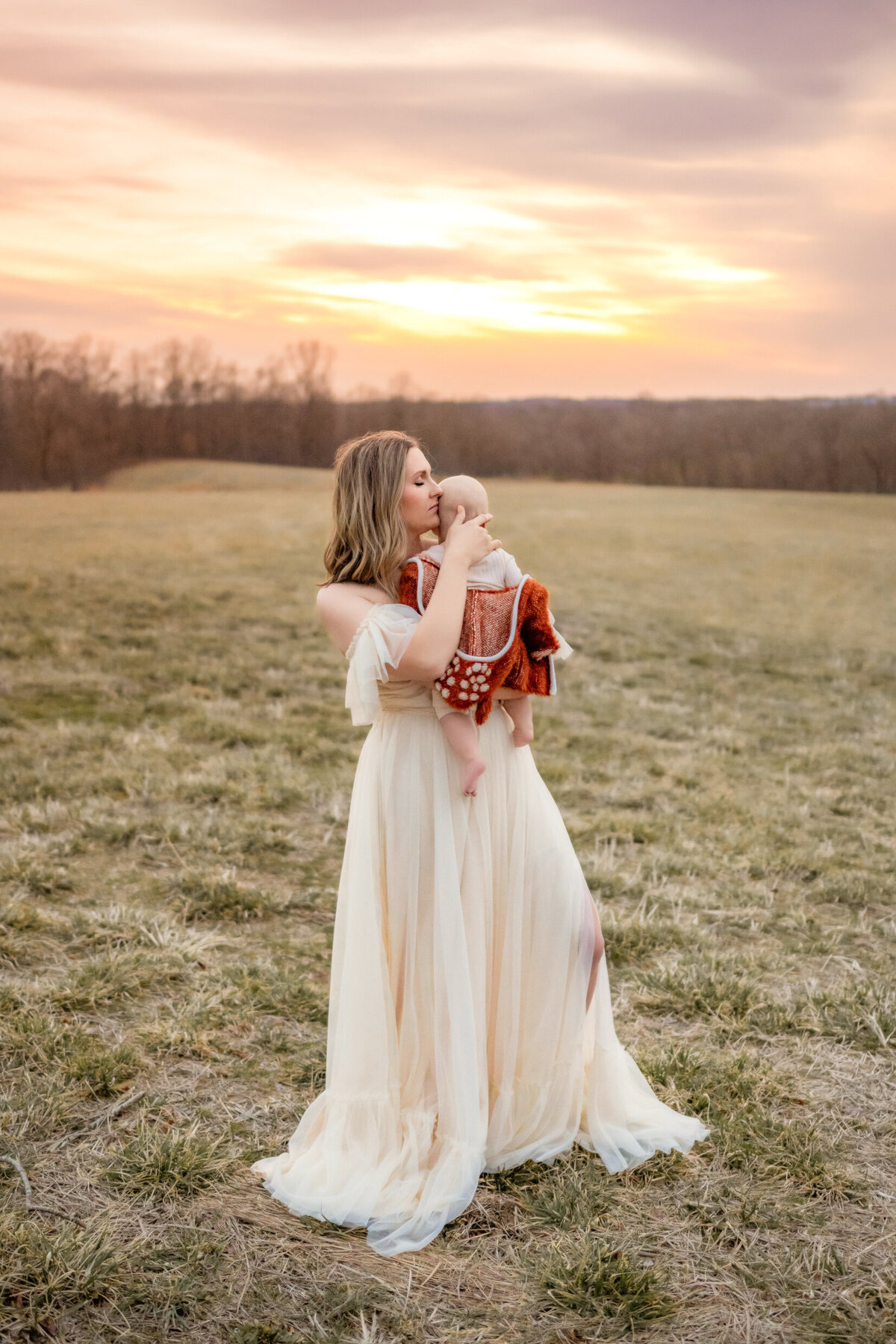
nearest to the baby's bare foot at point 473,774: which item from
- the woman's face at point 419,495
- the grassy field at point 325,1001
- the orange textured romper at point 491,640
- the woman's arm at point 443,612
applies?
the orange textured romper at point 491,640

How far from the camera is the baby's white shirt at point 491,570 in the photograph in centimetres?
286

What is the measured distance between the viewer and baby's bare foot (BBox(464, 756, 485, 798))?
2.85 m

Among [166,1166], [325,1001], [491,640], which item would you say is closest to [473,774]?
[491,640]

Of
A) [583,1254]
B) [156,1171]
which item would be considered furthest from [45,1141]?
[583,1254]

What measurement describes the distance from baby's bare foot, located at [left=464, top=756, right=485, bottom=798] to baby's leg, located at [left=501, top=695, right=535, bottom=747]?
0.18m

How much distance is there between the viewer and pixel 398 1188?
9.78ft

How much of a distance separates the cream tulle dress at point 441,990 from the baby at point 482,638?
0.12 m

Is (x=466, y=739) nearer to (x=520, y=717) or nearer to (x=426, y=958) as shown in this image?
(x=520, y=717)

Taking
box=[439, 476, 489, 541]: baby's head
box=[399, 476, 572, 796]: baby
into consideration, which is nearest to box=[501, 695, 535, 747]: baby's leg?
box=[399, 476, 572, 796]: baby

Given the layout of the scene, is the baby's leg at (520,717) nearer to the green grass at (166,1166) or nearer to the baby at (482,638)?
the baby at (482,638)

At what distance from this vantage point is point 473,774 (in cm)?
286

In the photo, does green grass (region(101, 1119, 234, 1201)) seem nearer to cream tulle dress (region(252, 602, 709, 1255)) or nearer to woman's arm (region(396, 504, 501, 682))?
cream tulle dress (region(252, 602, 709, 1255))

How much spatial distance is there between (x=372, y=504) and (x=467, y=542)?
0.98 feet

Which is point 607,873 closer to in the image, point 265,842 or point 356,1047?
point 265,842
